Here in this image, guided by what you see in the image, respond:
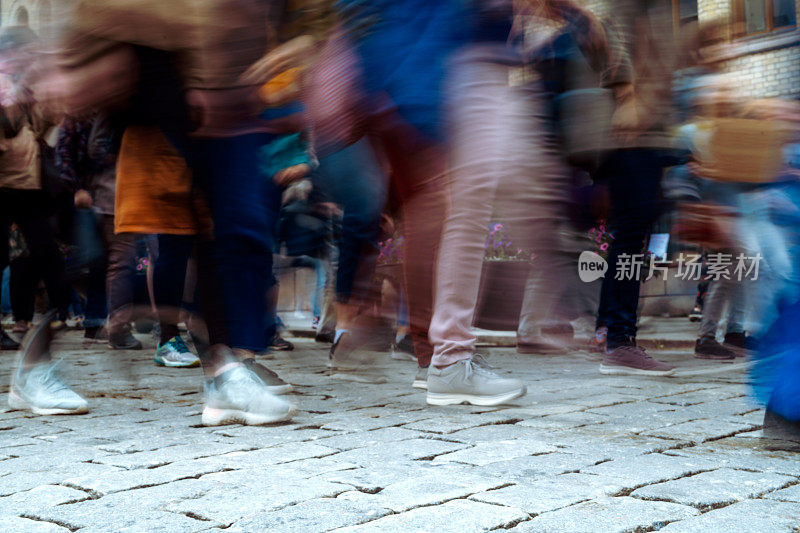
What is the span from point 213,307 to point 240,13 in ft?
3.18

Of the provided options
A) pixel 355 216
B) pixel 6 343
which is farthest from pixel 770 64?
pixel 6 343

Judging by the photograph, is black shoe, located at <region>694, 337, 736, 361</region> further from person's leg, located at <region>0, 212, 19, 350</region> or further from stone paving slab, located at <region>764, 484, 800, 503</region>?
person's leg, located at <region>0, 212, 19, 350</region>

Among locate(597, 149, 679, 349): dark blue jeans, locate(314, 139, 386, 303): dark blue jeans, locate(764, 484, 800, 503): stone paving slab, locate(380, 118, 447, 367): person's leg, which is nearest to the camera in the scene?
locate(764, 484, 800, 503): stone paving slab

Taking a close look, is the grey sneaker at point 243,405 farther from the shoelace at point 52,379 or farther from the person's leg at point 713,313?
the person's leg at point 713,313

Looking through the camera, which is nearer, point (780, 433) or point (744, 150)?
point (780, 433)

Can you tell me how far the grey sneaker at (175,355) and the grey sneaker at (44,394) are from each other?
175cm

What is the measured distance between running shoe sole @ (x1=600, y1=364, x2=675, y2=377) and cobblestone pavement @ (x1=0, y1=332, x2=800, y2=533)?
62 centimetres

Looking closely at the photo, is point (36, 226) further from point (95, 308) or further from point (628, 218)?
point (628, 218)

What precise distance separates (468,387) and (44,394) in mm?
1573

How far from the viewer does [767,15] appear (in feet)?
43.3

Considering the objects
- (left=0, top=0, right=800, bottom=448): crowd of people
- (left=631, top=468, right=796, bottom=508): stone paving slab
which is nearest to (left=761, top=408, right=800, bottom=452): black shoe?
(left=0, top=0, right=800, bottom=448): crowd of people

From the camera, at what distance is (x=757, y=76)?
43.5ft

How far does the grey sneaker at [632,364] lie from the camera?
14.7ft

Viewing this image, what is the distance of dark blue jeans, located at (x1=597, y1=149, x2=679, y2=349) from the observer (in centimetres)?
433
